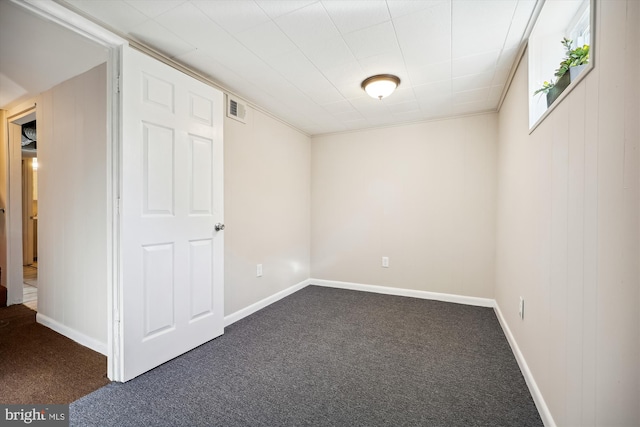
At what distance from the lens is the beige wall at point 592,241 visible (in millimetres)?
790

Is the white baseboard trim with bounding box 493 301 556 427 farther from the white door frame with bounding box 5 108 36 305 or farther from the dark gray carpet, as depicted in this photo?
the white door frame with bounding box 5 108 36 305

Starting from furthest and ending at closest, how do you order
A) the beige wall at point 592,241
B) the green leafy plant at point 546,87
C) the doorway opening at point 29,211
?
the doorway opening at point 29,211 → the green leafy plant at point 546,87 → the beige wall at point 592,241

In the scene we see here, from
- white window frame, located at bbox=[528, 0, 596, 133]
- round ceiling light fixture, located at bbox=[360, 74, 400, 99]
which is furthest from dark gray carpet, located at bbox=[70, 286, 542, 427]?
round ceiling light fixture, located at bbox=[360, 74, 400, 99]

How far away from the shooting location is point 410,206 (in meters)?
3.49

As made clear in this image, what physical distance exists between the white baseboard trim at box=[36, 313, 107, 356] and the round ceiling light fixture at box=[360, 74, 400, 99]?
9.68 ft

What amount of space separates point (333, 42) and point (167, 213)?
1.65 meters

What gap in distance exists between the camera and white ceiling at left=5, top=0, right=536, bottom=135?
1540 millimetres

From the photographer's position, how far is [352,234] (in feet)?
12.6

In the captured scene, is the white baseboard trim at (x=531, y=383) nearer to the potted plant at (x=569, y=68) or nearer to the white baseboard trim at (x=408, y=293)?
the white baseboard trim at (x=408, y=293)

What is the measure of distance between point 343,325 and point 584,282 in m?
1.92

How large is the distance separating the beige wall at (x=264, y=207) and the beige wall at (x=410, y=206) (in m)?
0.36

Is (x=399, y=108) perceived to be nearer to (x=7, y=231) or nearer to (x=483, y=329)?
(x=483, y=329)

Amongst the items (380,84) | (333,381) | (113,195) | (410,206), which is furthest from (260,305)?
(380,84)

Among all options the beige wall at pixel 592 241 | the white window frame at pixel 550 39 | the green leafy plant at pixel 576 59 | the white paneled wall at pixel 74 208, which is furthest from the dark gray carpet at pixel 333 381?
the green leafy plant at pixel 576 59
